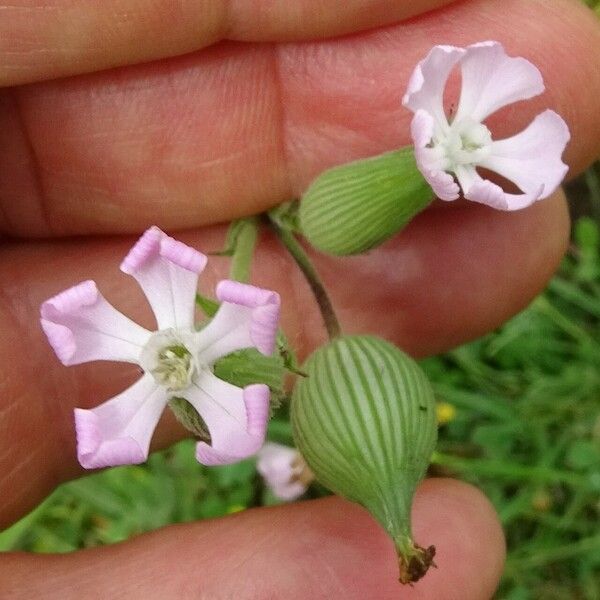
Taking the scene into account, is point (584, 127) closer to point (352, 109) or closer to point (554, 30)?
point (554, 30)

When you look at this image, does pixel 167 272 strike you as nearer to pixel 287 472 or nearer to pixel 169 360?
pixel 169 360

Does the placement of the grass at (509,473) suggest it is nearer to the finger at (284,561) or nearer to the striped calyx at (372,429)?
the finger at (284,561)

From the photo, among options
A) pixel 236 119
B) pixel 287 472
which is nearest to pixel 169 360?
pixel 236 119

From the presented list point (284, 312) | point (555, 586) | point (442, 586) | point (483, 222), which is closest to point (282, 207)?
point (284, 312)

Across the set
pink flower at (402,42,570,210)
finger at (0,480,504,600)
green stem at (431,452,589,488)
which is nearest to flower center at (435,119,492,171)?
pink flower at (402,42,570,210)

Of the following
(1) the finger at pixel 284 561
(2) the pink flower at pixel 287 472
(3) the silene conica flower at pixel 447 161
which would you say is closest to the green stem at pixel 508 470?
(2) the pink flower at pixel 287 472

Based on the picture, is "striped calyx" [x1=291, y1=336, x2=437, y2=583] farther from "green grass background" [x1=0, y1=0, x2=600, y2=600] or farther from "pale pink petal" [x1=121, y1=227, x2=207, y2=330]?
"green grass background" [x1=0, y1=0, x2=600, y2=600]
